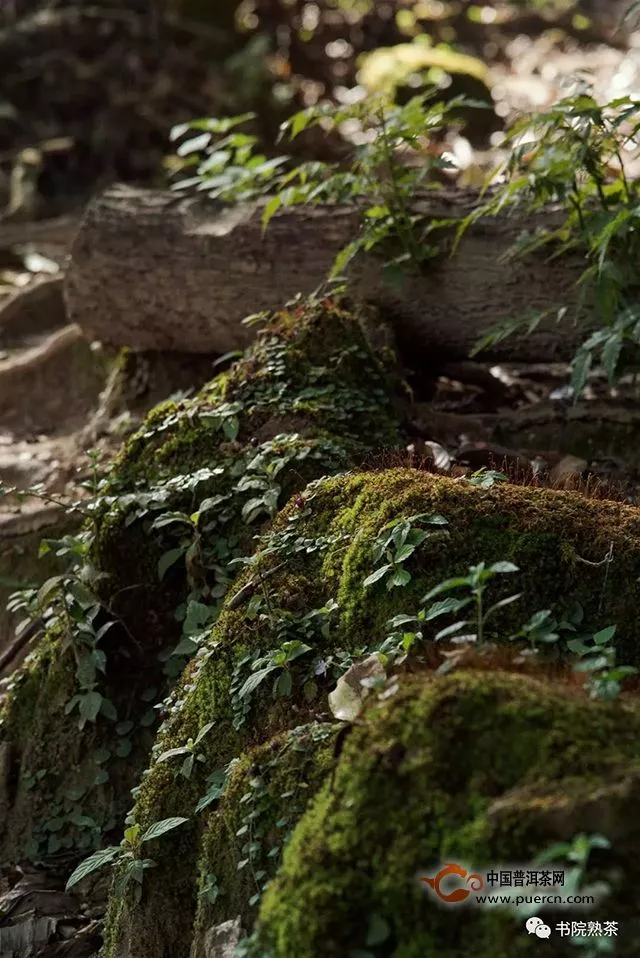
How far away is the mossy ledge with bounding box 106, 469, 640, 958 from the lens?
2.72 meters

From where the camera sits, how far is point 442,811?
1.95 m

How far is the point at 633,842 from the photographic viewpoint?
1804mm

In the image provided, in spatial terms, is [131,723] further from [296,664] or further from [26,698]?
[296,664]

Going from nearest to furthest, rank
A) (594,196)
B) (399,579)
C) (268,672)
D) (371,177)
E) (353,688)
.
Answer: (353,688) < (399,579) < (268,672) < (594,196) < (371,177)

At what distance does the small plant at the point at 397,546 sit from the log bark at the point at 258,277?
2084 millimetres

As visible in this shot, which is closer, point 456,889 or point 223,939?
point 456,889

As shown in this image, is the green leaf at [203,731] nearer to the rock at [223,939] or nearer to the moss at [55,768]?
the rock at [223,939]

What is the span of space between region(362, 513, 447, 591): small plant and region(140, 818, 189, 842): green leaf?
2.52 ft

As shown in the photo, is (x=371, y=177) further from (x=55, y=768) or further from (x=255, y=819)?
(x=255, y=819)

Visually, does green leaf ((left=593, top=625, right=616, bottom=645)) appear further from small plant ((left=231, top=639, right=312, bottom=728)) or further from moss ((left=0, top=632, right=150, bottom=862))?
moss ((left=0, top=632, right=150, bottom=862))

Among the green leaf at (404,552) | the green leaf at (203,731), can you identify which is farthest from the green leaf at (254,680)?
the green leaf at (404,552)

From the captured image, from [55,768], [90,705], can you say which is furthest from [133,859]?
[55,768]

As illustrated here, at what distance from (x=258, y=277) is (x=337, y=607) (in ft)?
8.49

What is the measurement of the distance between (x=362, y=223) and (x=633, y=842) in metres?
3.59
